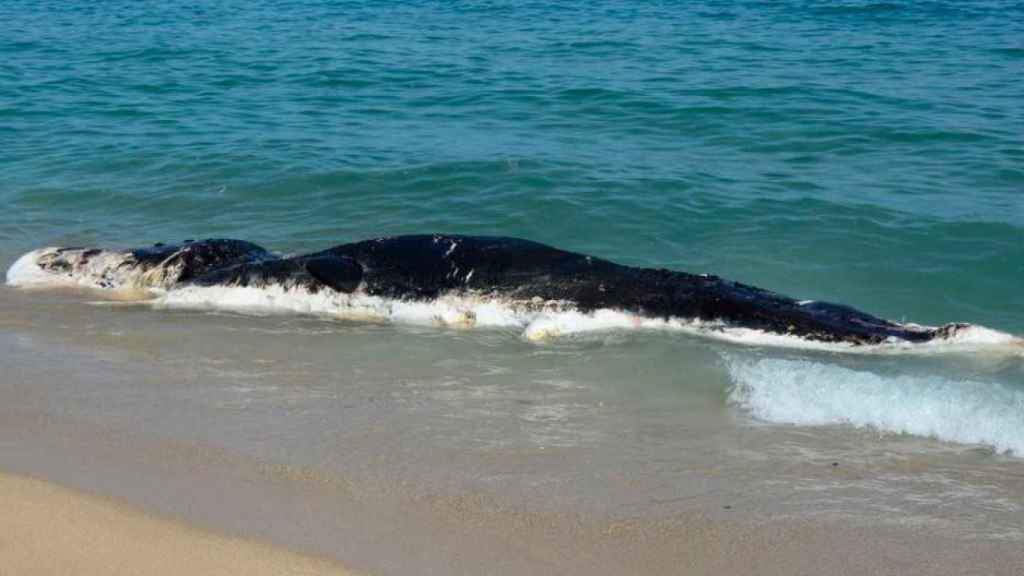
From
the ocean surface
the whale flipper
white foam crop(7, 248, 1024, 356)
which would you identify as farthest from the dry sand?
the whale flipper

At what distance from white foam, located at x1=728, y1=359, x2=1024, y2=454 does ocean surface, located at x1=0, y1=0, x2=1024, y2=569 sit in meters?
0.02

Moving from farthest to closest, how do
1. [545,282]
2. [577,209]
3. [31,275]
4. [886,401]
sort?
[577,209] < [31,275] < [545,282] < [886,401]

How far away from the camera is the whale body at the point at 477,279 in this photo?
7.97 metres

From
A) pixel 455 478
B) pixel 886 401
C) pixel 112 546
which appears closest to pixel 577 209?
pixel 886 401

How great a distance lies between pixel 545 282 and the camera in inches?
340

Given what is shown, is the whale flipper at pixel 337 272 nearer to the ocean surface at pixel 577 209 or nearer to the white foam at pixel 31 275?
the ocean surface at pixel 577 209

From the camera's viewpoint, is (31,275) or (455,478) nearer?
(455,478)

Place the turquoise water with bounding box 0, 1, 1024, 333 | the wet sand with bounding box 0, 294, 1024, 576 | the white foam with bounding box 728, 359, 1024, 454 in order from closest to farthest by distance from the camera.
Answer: the wet sand with bounding box 0, 294, 1024, 576 < the white foam with bounding box 728, 359, 1024, 454 < the turquoise water with bounding box 0, 1, 1024, 333

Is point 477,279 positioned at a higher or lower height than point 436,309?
higher

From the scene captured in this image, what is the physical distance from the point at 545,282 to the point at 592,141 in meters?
6.55

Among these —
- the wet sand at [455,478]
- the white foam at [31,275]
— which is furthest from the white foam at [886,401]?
the white foam at [31,275]

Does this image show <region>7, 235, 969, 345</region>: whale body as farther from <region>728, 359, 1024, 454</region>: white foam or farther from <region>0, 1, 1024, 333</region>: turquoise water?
<region>0, 1, 1024, 333</region>: turquoise water

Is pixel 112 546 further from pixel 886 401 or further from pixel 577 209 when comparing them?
pixel 577 209

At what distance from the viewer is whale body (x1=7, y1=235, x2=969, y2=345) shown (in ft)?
26.1
